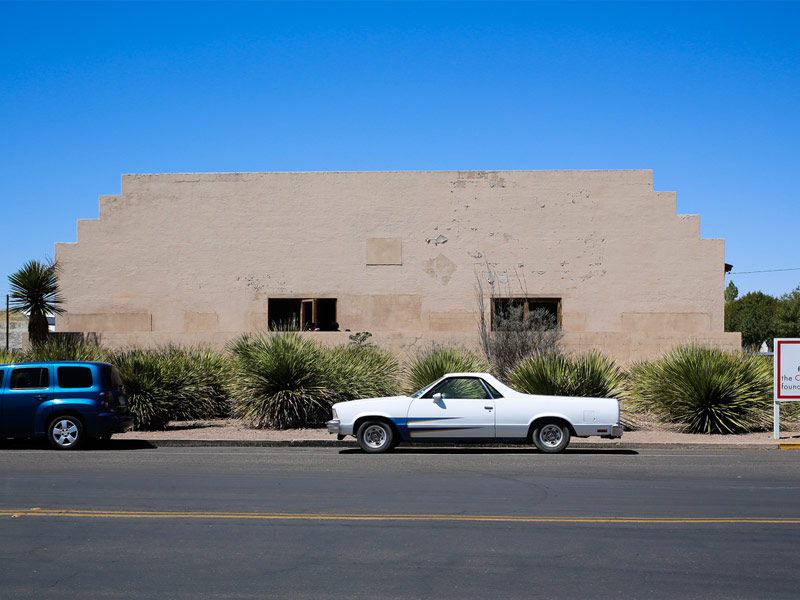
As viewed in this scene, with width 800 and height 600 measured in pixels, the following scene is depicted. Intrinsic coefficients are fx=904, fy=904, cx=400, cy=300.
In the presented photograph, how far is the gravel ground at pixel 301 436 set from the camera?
721 inches

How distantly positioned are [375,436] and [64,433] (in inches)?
233

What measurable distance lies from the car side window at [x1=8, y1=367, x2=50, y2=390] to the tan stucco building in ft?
42.2

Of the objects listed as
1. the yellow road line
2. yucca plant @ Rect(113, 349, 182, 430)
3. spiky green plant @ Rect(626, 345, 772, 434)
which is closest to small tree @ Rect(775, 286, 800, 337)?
spiky green plant @ Rect(626, 345, 772, 434)

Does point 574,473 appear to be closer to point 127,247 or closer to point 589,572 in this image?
point 589,572

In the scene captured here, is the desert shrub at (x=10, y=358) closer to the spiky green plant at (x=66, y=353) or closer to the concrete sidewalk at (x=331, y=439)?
the spiky green plant at (x=66, y=353)

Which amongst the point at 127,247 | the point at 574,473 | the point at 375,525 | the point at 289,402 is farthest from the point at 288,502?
the point at 127,247

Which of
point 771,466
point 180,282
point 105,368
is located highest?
point 180,282

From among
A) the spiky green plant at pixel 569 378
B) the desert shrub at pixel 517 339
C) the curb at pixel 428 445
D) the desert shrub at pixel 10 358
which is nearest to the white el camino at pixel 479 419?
the curb at pixel 428 445

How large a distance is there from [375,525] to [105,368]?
10010 mm

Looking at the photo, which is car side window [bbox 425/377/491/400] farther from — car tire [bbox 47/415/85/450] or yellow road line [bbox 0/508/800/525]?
yellow road line [bbox 0/508/800/525]

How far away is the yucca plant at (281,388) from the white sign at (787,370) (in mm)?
9778

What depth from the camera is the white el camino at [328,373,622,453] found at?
52.5ft

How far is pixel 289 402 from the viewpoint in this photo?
2033cm

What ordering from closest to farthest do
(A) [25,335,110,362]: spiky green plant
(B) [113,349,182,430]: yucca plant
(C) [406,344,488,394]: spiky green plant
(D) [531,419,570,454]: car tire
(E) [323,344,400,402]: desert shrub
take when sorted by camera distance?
1. (D) [531,419,570,454]: car tire
2. (B) [113,349,182,430]: yucca plant
3. (E) [323,344,400,402]: desert shrub
4. (A) [25,335,110,362]: spiky green plant
5. (C) [406,344,488,394]: spiky green plant
